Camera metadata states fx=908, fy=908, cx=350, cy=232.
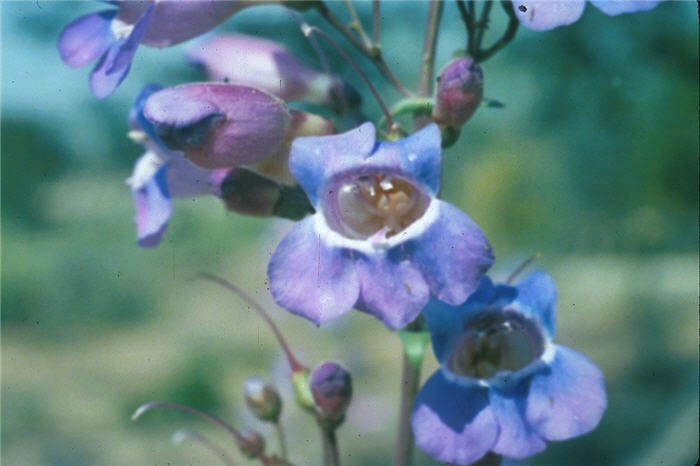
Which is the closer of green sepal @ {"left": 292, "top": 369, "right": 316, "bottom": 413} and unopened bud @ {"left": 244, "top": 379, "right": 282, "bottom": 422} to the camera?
green sepal @ {"left": 292, "top": 369, "right": 316, "bottom": 413}

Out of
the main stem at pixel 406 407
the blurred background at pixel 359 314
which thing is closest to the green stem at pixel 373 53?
the main stem at pixel 406 407

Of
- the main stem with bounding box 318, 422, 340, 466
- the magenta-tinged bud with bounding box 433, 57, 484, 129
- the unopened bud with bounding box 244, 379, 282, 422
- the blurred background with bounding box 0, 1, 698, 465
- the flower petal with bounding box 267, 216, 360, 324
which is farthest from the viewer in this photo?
the blurred background with bounding box 0, 1, 698, 465

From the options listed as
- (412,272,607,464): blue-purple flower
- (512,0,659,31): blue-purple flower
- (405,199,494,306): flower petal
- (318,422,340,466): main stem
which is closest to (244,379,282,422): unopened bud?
(318,422,340,466): main stem

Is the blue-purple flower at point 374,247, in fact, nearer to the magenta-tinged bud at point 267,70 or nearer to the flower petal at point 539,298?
the flower petal at point 539,298

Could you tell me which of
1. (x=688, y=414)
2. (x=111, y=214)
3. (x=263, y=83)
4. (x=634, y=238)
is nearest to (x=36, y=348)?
(x=111, y=214)

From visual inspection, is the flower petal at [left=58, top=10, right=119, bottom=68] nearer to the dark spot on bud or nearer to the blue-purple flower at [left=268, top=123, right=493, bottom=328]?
the dark spot on bud

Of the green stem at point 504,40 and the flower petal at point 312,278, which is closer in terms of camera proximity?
the flower petal at point 312,278

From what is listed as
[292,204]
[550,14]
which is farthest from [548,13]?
[292,204]

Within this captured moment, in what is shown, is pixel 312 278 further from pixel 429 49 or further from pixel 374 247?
pixel 429 49
